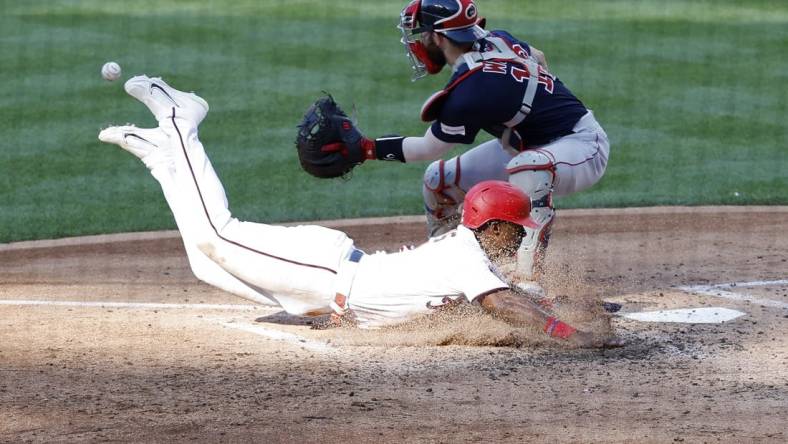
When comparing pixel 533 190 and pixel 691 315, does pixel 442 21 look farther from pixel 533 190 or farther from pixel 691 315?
pixel 691 315

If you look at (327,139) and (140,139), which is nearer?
(140,139)

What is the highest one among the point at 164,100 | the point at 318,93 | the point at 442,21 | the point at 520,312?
the point at 442,21

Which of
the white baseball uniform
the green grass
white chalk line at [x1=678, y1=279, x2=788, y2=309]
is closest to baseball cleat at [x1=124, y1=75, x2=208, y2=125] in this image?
the white baseball uniform

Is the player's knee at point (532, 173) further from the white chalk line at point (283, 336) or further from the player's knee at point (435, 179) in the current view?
the white chalk line at point (283, 336)

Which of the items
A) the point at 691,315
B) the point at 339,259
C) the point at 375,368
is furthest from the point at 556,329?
the point at 691,315

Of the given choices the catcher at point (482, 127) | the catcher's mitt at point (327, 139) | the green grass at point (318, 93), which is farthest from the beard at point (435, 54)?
the green grass at point (318, 93)

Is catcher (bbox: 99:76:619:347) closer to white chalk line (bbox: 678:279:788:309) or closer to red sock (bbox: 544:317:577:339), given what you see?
red sock (bbox: 544:317:577:339)
